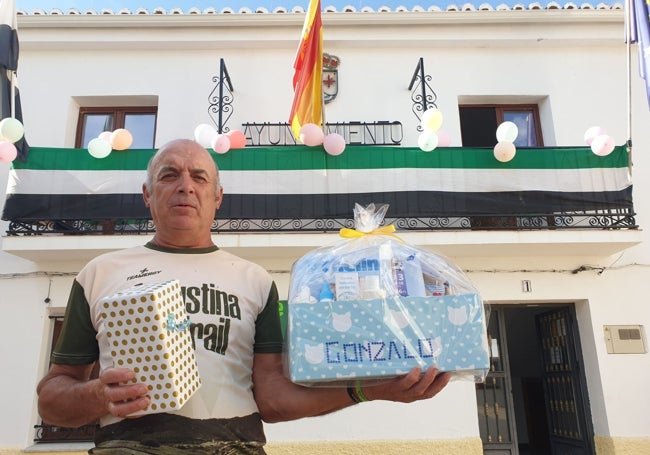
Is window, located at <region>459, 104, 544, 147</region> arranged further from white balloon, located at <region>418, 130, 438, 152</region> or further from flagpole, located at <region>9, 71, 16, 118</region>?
flagpole, located at <region>9, 71, 16, 118</region>

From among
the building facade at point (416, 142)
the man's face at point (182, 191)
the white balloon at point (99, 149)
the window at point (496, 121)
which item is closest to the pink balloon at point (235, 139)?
the building facade at point (416, 142)

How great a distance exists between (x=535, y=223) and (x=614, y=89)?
278 cm

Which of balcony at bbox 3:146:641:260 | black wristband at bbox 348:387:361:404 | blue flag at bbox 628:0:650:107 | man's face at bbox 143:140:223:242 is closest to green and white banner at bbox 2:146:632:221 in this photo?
balcony at bbox 3:146:641:260

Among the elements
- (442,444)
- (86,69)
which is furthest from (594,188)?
(86,69)

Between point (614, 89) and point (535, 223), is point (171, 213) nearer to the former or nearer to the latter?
point (535, 223)

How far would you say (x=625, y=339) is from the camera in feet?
21.0

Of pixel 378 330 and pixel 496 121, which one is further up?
pixel 496 121

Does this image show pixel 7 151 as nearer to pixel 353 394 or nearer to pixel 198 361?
pixel 198 361

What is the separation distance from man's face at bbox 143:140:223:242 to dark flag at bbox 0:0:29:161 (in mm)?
5556

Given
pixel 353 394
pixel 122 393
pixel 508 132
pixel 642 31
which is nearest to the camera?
pixel 122 393

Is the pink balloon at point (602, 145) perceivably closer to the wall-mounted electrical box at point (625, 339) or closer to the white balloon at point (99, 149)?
the wall-mounted electrical box at point (625, 339)

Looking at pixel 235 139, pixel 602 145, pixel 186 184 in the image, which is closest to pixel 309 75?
pixel 235 139

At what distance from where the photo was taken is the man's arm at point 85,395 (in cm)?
127

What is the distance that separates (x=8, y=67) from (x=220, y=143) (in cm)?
278
